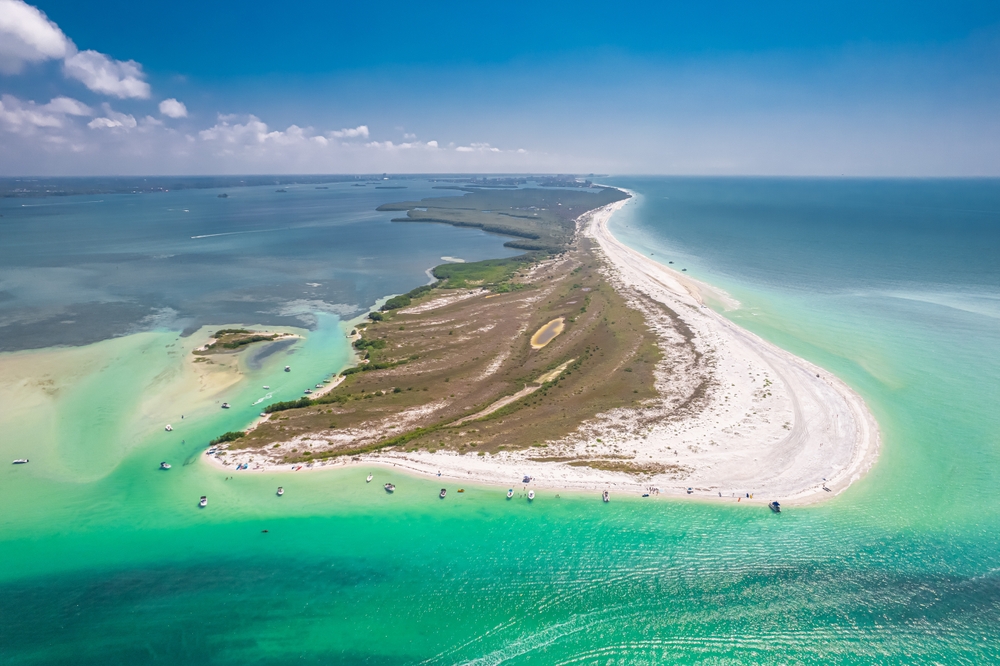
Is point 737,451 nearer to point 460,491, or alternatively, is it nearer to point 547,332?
point 460,491

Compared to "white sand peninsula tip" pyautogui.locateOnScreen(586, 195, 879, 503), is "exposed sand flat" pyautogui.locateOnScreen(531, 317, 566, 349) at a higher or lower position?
higher

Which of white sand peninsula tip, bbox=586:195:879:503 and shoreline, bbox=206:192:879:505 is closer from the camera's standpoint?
shoreline, bbox=206:192:879:505

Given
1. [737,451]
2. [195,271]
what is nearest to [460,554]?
[737,451]

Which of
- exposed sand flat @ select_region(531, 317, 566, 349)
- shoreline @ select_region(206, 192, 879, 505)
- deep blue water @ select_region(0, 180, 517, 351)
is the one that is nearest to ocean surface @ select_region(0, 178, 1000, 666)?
shoreline @ select_region(206, 192, 879, 505)

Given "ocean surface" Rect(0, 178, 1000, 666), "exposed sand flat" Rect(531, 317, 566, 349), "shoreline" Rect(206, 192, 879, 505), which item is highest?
"exposed sand flat" Rect(531, 317, 566, 349)

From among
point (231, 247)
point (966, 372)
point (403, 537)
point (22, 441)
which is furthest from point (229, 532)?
point (231, 247)

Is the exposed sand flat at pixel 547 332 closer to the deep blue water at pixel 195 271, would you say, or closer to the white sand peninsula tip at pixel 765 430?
the white sand peninsula tip at pixel 765 430

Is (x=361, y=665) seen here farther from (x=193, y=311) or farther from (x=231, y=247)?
(x=231, y=247)

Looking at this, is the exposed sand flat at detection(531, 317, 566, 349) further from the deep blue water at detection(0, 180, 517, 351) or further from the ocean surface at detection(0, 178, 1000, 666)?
the deep blue water at detection(0, 180, 517, 351)

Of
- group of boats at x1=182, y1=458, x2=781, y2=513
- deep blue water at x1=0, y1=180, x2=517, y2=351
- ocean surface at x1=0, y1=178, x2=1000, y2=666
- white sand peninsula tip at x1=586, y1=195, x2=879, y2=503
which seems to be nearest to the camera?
ocean surface at x1=0, y1=178, x2=1000, y2=666
